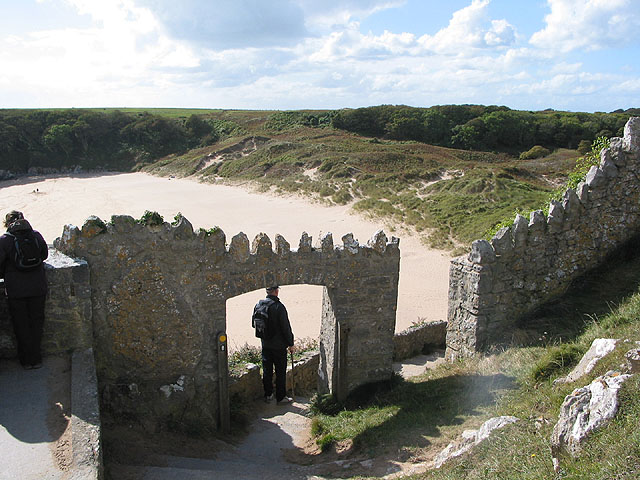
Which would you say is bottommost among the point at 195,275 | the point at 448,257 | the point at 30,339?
the point at 448,257

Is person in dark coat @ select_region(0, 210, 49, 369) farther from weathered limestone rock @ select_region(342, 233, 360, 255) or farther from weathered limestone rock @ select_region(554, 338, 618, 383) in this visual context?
weathered limestone rock @ select_region(554, 338, 618, 383)

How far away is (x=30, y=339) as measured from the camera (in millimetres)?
5887

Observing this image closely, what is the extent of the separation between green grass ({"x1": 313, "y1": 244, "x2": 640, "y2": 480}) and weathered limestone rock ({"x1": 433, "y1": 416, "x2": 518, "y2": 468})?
18cm

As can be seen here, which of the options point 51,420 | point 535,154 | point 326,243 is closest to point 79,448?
point 51,420

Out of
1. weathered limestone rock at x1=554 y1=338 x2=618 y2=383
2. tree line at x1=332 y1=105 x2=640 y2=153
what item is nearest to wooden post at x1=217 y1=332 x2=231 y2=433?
weathered limestone rock at x1=554 y1=338 x2=618 y2=383

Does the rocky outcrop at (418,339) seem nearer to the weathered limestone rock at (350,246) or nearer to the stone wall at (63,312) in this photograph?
the weathered limestone rock at (350,246)

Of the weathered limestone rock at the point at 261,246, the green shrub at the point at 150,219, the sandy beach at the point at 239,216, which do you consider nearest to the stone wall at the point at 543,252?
the weathered limestone rock at the point at 261,246

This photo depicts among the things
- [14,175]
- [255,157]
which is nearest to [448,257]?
[255,157]

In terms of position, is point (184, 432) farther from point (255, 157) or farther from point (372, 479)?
point (255, 157)

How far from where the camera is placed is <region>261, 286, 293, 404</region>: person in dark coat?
7.99 metres

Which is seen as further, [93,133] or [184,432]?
[93,133]

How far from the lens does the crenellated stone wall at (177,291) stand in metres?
6.72

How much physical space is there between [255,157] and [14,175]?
84.7 ft

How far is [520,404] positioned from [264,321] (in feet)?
12.7
